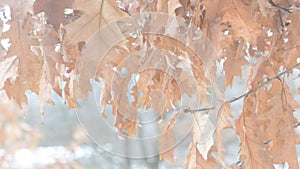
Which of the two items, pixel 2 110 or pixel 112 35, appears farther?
pixel 2 110

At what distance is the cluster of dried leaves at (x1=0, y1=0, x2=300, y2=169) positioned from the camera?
0.46 m

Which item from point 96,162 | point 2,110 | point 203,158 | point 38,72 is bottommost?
point 96,162

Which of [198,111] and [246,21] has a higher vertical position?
[246,21]

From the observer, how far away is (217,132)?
55 centimetres

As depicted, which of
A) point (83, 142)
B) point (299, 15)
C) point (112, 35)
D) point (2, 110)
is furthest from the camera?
point (83, 142)

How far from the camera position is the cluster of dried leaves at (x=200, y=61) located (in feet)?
1.51

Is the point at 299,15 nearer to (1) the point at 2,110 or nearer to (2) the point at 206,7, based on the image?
(2) the point at 206,7

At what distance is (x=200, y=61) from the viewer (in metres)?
0.52

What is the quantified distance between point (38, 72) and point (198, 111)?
0.20 meters

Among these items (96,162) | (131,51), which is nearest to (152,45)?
(131,51)

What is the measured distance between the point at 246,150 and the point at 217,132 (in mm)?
44

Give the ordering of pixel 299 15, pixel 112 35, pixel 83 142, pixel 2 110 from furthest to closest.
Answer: pixel 83 142
pixel 2 110
pixel 299 15
pixel 112 35

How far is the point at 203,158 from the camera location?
1.86ft

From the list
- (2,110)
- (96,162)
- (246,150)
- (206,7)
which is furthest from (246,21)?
(96,162)
